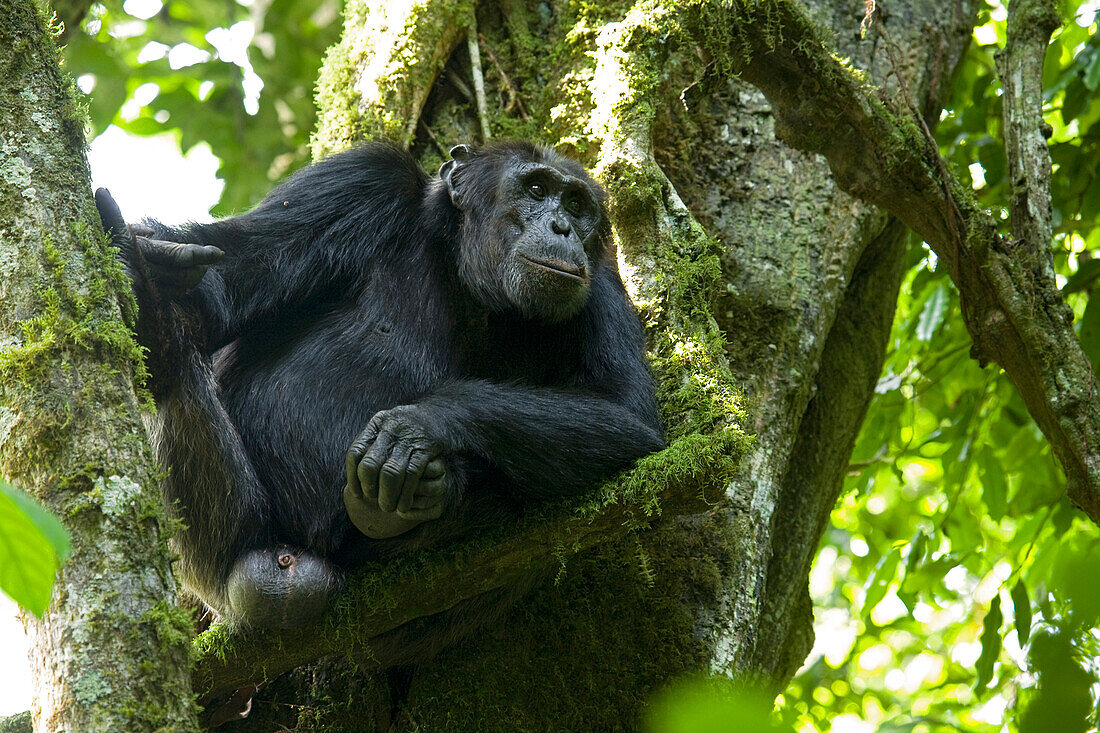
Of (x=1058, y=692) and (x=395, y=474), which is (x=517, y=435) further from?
(x=1058, y=692)

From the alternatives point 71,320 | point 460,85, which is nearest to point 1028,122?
point 460,85

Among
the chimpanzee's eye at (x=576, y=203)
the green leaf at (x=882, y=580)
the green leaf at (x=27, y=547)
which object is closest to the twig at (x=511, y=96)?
the chimpanzee's eye at (x=576, y=203)

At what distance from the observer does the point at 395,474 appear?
3.06 meters

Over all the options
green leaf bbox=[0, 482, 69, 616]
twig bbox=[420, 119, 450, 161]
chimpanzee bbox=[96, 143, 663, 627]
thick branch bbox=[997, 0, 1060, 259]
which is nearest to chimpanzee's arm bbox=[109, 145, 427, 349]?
chimpanzee bbox=[96, 143, 663, 627]

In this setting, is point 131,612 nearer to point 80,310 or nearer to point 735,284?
point 80,310

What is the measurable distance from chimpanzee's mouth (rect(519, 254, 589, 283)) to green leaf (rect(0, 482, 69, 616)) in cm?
283

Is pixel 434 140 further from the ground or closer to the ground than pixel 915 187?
closer to the ground

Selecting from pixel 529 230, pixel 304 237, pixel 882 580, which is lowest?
pixel 882 580

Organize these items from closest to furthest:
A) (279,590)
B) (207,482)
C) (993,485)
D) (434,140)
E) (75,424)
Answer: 1. (75,424)
2. (279,590)
3. (207,482)
4. (434,140)
5. (993,485)

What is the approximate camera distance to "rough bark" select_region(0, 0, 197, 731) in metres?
2.04

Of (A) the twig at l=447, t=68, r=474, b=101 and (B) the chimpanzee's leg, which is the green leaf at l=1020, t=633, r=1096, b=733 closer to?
(B) the chimpanzee's leg

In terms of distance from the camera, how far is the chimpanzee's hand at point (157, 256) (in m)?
2.97

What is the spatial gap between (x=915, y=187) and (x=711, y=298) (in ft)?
3.67

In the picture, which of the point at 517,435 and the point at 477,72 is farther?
the point at 477,72
